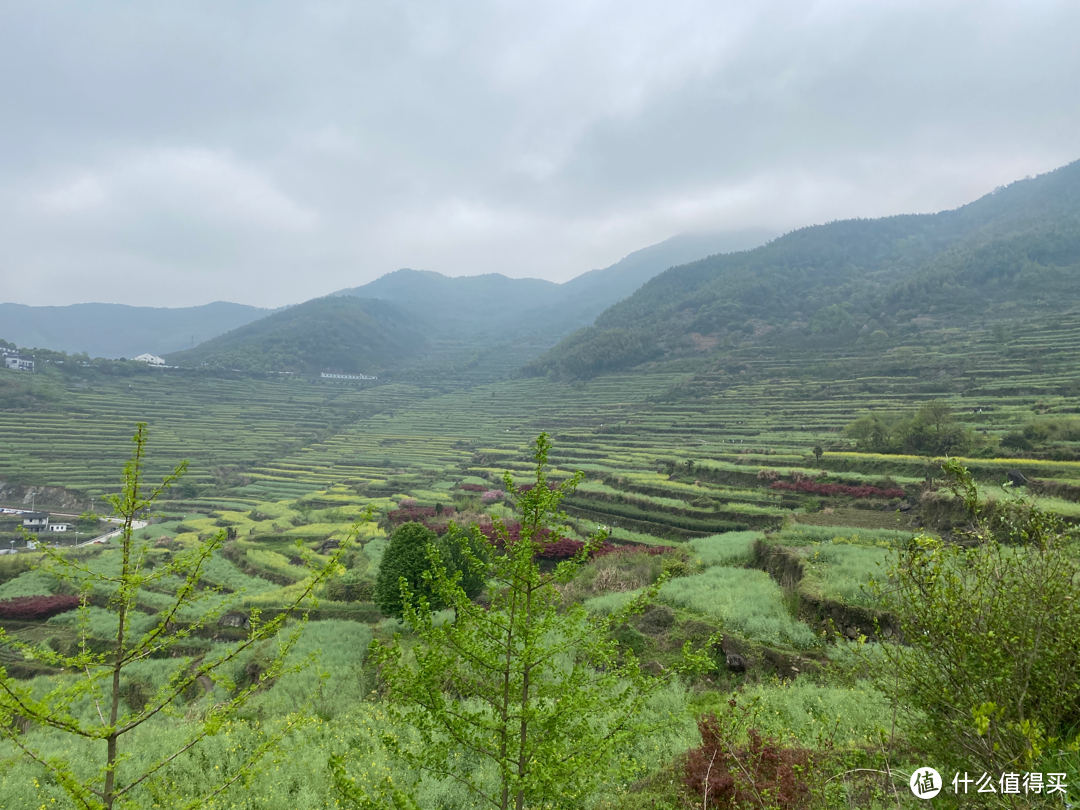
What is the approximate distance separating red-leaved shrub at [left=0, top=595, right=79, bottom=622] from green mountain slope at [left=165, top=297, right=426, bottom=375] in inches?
3995

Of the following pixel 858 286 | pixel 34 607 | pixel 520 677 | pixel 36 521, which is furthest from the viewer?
pixel 858 286

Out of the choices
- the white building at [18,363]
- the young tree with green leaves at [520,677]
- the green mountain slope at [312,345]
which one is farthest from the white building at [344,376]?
the young tree with green leaves at [520,677]

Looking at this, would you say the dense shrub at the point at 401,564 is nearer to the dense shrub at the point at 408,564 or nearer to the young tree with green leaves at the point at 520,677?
the dense shrub at the point at 408,564

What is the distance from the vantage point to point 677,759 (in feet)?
25.0

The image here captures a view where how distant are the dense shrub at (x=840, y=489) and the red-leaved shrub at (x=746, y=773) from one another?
23.5m

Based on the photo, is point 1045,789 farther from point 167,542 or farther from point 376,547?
point 167,542

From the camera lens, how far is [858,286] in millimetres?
124688

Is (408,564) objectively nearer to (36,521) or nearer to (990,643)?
(990,643)

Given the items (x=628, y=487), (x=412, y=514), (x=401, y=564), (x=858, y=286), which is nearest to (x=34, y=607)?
(x=412, y=514)

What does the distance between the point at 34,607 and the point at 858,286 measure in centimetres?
15290

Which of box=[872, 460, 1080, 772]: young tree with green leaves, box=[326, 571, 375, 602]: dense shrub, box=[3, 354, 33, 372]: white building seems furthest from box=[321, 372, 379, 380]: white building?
box=[872, 460, 1080, 772]: young tree with green leaves

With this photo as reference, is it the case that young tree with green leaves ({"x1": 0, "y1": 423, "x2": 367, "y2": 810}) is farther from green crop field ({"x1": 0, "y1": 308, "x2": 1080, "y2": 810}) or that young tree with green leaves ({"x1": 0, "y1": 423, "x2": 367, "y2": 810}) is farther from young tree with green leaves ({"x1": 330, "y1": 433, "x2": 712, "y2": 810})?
young tree with green leaves ({"x1": 330, "y1": 433, "x2": 712, "y2": 810})

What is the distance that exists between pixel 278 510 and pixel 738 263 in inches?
6320

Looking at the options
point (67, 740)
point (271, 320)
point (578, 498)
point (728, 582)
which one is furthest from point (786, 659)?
point (271, 320)
